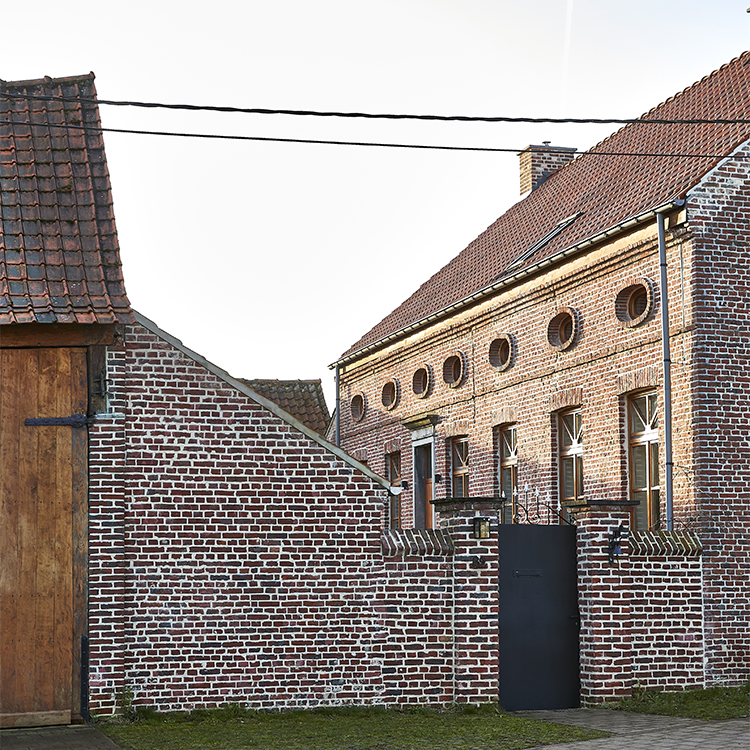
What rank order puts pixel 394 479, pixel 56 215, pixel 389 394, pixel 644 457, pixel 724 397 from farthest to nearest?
pixel 394 479
pixel 389 394
pixel 644 457
pixel 724 397
pixel 56 215

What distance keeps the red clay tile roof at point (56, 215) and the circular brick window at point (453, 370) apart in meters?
10.5

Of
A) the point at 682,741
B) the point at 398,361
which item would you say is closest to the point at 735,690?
the point at 682,741

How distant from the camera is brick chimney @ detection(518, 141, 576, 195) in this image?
27.0 meters

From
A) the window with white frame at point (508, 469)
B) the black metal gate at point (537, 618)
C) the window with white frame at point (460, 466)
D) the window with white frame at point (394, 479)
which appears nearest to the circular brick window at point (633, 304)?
the window with white frame at point (508, 469)

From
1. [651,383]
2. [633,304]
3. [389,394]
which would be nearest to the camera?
[651,383]

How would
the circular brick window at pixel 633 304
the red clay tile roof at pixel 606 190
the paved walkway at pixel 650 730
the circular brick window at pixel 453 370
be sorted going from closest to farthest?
the paved walkway at pixel 650 730 < the circular brick window at pixel 633 304 < the red clay tile roof at pixel 606 190 < the circular brick window at pixel 453 370

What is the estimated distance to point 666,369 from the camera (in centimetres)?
1474

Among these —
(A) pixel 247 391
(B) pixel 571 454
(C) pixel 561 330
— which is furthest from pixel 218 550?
(C) pixel 561 330

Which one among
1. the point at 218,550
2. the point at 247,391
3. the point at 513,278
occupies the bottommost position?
the point at 218,550

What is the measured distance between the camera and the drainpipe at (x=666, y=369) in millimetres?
Result: 14438

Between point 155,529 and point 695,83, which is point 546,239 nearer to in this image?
point 695,83

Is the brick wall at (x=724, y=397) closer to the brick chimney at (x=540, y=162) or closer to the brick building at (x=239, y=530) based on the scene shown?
the brick building at (x=239, y=530)

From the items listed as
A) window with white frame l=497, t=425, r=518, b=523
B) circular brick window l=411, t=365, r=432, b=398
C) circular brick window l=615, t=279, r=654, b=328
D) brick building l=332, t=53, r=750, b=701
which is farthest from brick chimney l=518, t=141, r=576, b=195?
circular brick window l=615, t=279, r=654, b=328

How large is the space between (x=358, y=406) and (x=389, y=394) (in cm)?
228
